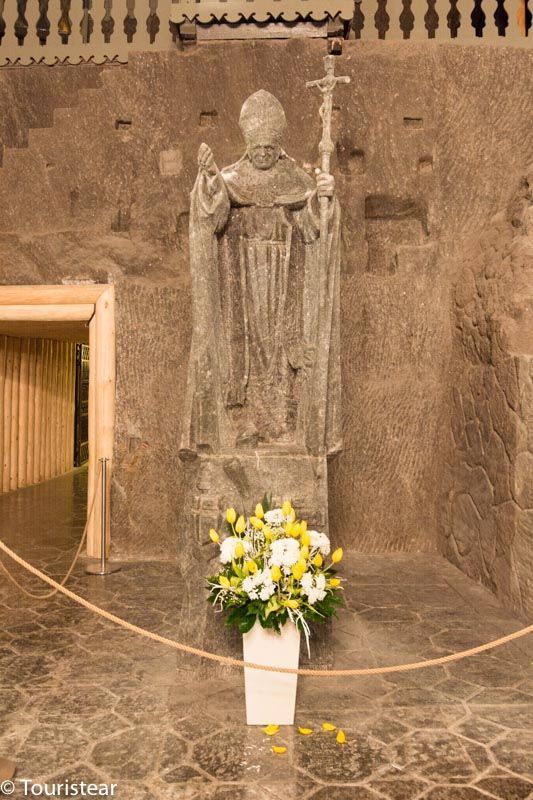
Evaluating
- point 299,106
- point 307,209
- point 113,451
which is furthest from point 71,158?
point 307,209

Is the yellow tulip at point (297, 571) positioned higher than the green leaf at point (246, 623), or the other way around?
the yellow tulip at point (297, 571)

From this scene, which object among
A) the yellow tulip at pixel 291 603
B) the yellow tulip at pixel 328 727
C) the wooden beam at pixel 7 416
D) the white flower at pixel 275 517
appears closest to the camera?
the yellow tulip at pixel 291 603

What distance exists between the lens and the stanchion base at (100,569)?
19.2 ft

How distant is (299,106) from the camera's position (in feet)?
20.7

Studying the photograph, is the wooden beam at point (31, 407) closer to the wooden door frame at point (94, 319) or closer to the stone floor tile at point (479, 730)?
the wooden door frame at point (94, 319)

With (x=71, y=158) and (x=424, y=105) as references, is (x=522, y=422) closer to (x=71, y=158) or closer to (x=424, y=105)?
(x=424, y=105)

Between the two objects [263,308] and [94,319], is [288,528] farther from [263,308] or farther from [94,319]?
[94,319]

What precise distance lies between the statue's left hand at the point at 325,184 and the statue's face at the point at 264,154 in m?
0.35

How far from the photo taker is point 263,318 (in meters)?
4.20

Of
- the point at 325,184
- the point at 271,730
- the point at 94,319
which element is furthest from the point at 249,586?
the point at 94,319

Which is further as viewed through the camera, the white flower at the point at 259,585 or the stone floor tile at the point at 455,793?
the white flower at the point at 259,585

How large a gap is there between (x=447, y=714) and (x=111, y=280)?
459 centimetres

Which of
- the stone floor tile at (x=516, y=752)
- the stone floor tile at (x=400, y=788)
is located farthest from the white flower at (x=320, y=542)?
the stone floor tile at (x=516, y=752)

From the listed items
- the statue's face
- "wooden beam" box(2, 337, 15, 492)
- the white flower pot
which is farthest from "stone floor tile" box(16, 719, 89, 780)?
"wooden beam" box(2, 337, 15, 492)
